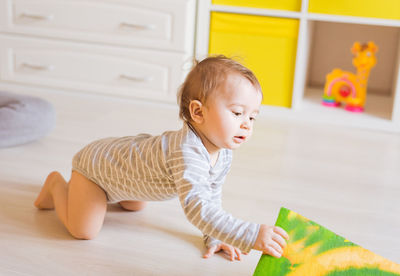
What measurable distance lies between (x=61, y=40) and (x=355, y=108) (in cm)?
122

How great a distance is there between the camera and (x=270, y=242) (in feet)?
3.00

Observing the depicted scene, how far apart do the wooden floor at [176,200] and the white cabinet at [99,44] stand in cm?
9

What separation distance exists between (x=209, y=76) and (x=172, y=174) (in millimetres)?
197

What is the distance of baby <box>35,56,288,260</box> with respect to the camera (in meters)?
0.94

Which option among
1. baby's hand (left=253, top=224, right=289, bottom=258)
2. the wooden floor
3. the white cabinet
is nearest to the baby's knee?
the wooden floor

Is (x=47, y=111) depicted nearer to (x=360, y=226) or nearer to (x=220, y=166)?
(x=220, y=166)

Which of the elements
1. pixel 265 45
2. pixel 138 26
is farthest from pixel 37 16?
pixel 265 45

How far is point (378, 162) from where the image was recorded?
5.66 ft

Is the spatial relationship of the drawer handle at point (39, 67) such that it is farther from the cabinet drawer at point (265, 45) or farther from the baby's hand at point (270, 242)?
the baby's hand at point (270, 242)

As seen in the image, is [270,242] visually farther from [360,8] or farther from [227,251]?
[360,8]

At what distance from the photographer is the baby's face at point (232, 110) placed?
960 millimetres

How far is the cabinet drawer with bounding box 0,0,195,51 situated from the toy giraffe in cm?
61

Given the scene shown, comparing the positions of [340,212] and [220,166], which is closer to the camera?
[220,166]

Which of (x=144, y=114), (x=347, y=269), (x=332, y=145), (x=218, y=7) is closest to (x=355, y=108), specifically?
(x=332, y=145)
